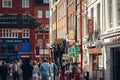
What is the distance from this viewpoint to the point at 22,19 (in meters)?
87.9

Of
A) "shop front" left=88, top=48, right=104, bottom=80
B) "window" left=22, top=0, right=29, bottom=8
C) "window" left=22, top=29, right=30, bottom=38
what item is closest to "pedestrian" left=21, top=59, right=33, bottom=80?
"shop front" left=88, top=48, right=104, bottom=80

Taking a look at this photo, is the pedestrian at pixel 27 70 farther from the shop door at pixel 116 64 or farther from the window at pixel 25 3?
the window at pixel 25 3

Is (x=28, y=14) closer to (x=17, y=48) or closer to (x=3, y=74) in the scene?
(x=17, y=48)

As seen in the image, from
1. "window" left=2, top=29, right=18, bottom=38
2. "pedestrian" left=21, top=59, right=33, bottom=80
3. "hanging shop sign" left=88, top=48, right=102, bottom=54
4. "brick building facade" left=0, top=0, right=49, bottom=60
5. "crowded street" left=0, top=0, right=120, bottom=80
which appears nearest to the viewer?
"pedestrian" left=21, top=59, right=33, bottom=80

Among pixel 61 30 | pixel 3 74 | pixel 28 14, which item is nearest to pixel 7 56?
pixel 28 14

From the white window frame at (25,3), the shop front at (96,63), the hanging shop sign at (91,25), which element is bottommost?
the shop front at (96,63)

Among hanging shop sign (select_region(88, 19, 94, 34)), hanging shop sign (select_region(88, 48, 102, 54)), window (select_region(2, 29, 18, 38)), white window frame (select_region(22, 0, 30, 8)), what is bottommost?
hanging shop sign (select_region(88, 48, 102, 54))

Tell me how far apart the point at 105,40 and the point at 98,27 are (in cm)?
288

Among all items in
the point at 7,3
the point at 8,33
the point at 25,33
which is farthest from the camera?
the point at 7,3

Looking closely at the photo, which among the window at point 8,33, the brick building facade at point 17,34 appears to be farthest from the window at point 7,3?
the window at point 8,33

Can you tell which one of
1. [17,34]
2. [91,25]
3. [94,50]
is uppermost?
[17,34]

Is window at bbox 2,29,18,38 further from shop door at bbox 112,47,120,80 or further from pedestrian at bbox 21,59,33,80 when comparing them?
pedestrian at bbox 21,59,33,80

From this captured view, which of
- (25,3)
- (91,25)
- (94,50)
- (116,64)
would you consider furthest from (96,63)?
(25,3)

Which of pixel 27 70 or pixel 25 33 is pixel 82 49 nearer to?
pixel 27 70
